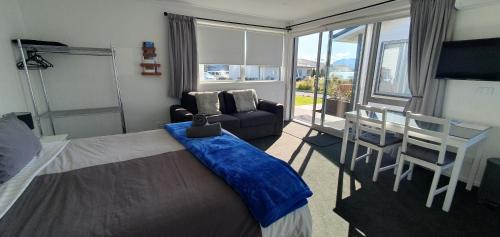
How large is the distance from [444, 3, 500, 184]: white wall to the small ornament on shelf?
168 inches

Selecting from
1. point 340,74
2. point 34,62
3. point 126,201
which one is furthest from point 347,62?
point 34,62

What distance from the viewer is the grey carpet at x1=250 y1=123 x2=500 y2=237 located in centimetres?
178

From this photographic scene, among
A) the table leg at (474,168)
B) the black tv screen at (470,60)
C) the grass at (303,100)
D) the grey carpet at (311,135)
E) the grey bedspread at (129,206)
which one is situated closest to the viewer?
the grey bedspread at (129,206)

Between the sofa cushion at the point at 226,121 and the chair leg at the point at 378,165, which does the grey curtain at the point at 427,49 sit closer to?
the chair leg at the point at 378,165

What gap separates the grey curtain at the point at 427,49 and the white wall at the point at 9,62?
15.9ft

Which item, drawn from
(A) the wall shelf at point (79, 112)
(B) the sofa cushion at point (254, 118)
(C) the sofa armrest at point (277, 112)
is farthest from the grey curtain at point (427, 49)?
(A) the wall shelf at point (79, 112)

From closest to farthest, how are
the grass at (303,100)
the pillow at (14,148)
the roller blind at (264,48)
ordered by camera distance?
the pillow at (14,148)
the roller blind at (264,48)
the grass at (303,100)

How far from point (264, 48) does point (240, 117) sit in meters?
2.02

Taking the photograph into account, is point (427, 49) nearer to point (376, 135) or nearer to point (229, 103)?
point (376, 135)

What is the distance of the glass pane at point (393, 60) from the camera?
3.53 m

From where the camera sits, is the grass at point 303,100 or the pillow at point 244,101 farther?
the grass at point 303,100

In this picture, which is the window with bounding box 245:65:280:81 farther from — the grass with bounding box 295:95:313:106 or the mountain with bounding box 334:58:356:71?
the grass with bounding box 295:95:313:106

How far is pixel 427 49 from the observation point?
8.66 ft

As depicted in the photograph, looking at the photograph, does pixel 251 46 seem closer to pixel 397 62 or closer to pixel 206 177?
pixel 397 62
